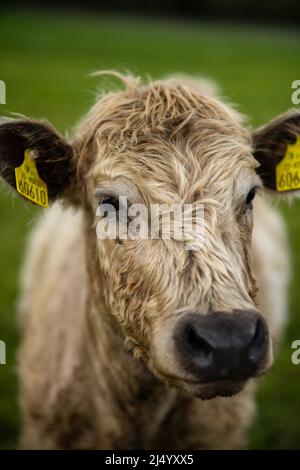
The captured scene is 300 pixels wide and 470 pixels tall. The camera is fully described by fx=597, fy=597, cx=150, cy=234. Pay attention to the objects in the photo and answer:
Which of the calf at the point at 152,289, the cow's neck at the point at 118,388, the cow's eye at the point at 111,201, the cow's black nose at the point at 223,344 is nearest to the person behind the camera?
the cow's black nose at the point at 223,344

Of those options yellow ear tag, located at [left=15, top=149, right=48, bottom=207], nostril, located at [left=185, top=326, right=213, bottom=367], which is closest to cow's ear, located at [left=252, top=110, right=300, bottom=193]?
yellow ear tag, located at [left=15, top=149, right=48, bottom=207]

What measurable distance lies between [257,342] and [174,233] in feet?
Answer: 2.03

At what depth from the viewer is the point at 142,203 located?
2.94m

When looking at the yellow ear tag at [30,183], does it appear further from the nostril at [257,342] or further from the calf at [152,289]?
the nostril at [257,342]

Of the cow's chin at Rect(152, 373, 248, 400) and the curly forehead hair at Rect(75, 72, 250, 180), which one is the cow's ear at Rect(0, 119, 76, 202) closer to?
the curly forehead hair at Rect(75, 72, 250, 180)

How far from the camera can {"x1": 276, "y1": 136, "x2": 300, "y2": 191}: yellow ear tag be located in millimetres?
3656

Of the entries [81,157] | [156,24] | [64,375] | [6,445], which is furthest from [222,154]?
[156,24]

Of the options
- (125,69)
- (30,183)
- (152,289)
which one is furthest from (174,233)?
(125,69)

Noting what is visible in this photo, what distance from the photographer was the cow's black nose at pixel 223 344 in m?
2.44

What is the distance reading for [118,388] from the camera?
3525mm

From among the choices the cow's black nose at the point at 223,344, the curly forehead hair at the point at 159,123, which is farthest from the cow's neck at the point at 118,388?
the cow's black nose at the point at 223,344

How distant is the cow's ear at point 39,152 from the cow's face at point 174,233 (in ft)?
0.08

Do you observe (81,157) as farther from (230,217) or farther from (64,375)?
(64,375)

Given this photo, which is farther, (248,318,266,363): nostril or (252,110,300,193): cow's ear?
(252,110,300,193): cow's ear
